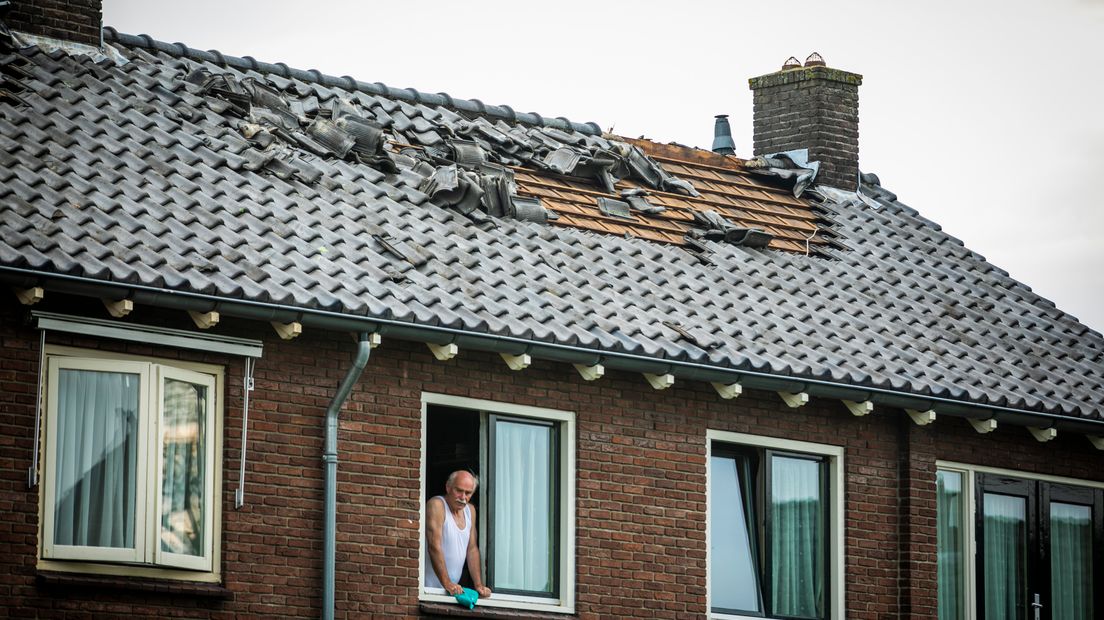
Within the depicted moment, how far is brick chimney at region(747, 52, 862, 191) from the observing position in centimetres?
2350

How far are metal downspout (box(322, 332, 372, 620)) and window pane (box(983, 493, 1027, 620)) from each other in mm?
7494

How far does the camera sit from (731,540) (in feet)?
58.4

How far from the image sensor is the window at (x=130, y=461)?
1419 cm

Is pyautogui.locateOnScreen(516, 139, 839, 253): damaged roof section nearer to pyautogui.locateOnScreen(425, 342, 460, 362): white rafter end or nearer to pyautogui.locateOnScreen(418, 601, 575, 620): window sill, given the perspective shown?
pyautogui.locateOnScreen(425, 342, 460, 362): white rafter end

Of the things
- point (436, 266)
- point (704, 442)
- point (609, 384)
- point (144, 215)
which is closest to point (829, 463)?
point (704, 442)

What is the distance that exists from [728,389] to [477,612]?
3.16 meters

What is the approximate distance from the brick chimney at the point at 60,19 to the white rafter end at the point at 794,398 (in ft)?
24.9

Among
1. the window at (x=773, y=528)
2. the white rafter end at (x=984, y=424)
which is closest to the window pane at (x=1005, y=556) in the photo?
the white rafter end at (x=984, y=424)

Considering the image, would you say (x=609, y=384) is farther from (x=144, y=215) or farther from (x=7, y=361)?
(x=7, y=361)

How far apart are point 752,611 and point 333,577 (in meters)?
4.70

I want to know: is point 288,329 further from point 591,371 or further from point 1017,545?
point 1017,545

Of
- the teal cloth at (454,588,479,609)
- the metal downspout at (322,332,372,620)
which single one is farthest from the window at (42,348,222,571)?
the teal cloth at (454,588,479,609)

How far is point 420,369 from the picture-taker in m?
15.9

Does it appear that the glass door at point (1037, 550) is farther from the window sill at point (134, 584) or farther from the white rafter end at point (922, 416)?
the window sill at point (134, 584)
